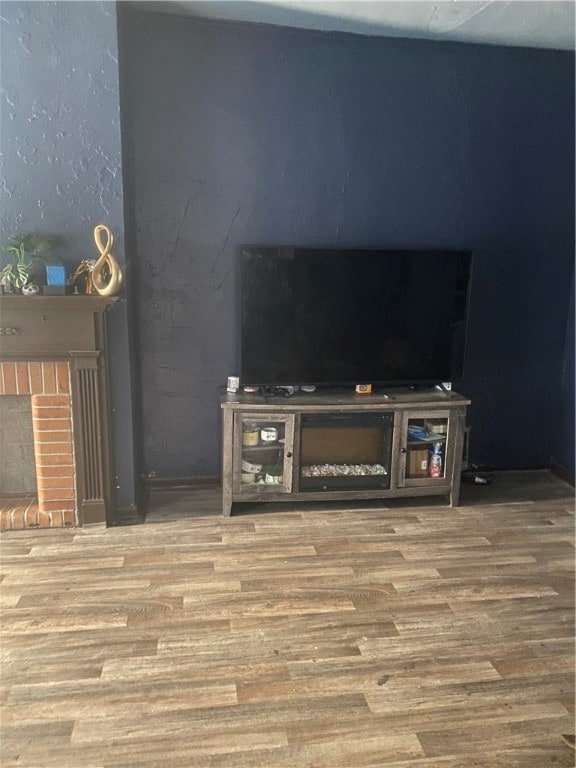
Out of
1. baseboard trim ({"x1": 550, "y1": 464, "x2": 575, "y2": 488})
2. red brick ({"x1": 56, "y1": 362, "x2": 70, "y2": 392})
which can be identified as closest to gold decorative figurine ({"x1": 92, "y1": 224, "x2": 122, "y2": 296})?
red brick ({"x1": 56, "y1": 362, "x2": 70, "y2": 392})

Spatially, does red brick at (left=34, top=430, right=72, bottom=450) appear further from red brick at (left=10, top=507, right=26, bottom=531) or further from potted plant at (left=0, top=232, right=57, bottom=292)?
potted plant at (left=0, top=232, right=57, bottom=292)

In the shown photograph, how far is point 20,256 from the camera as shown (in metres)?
2.66

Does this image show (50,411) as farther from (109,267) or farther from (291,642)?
(291,642)

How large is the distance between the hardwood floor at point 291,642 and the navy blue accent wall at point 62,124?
1.43 metres

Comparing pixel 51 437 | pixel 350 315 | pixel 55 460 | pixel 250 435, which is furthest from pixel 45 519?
pixel 350 315

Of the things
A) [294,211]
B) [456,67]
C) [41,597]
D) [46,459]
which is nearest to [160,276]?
[294,211]

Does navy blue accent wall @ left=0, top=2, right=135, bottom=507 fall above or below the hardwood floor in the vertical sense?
above

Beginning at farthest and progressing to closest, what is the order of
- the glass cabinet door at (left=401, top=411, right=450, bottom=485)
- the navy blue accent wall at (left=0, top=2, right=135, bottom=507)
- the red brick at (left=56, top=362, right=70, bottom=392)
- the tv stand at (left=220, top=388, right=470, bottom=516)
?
the glass cabinet door at (left=401, top=411, right=450, bottom=485)
the tv stand at (left=220, top=388, right=470, bottom=516)
the red brick at (left=56, top=362, right=70, bottom=392)
the navy blue accent wall at (left=0, top=2, right=135, bottom=507)

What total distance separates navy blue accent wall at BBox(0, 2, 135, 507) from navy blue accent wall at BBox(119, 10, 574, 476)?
0.23m

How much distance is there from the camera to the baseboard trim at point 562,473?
3.60m

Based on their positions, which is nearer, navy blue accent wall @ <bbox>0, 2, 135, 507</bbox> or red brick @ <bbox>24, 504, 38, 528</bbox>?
navy blue accent wall @ <bbox>0, 2, 135, 507</bbox>

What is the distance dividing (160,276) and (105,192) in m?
0.57

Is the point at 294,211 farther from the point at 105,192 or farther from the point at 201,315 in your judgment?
the point at 105,192

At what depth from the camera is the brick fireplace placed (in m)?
2.73
